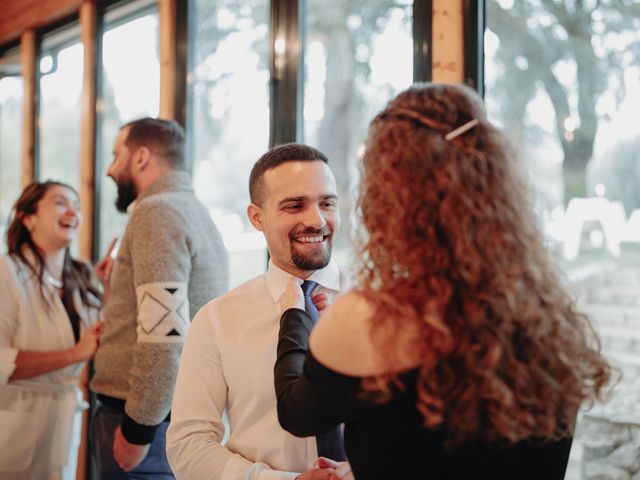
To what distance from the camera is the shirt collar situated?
5.17 feet

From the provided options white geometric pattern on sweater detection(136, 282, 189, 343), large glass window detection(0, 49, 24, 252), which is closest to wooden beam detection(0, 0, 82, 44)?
large glass window detection(0, 49, 24, 252)

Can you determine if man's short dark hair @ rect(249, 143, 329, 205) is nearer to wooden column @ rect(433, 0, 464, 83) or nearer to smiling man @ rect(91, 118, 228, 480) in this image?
smiling man @ rect(91, 118, 228, 480)

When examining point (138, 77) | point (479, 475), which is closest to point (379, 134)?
point (479, 475)

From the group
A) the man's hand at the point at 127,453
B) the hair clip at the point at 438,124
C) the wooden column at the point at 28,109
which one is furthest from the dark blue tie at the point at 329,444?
the wooden column at the point at 28,109

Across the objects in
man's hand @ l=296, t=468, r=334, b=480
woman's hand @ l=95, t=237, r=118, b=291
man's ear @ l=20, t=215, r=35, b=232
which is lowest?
man's hand @ l=296, t=468, r=334, b=480

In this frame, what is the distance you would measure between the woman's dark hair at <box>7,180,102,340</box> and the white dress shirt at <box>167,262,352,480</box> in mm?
1361

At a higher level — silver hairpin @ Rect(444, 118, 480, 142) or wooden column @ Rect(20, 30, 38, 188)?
wooden column @ Rect(20, 30, 38, 188)

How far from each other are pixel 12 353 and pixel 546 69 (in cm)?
210

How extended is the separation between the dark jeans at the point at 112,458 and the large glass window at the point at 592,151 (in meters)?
A: 1.25

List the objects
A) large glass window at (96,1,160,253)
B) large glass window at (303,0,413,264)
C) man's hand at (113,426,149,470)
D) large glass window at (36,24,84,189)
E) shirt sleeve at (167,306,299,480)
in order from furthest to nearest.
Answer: large glass window at (36,24,84,189), large glass window at (96,1,160,253), large glass window at (303,0,413,264), man's hand at (113,426,149,470), shirt sleeve at (167,306,299,480)

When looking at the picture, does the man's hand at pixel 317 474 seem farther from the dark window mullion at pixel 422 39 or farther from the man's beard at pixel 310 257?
the dark window mullion at pixel 422 39

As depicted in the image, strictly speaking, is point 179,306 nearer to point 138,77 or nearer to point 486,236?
point 486,236

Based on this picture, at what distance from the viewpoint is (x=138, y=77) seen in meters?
3.68

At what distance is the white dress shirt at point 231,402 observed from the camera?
1.46 m
